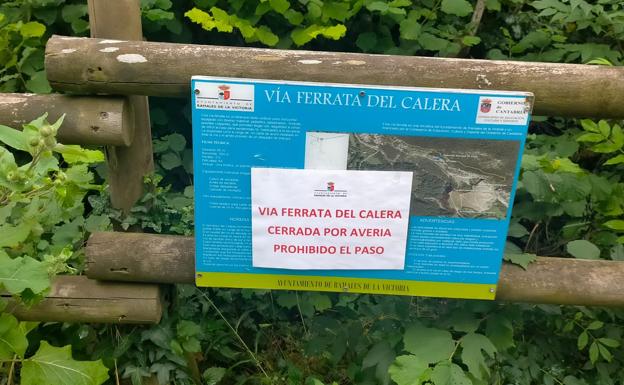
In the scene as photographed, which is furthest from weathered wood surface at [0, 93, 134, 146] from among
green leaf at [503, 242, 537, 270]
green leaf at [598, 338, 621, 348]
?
green leaf at [598, 338, 621, 348]

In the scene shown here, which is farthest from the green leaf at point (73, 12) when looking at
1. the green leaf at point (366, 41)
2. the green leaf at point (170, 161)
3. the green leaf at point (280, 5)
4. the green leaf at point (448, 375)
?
the green leaf at point (448, 375)

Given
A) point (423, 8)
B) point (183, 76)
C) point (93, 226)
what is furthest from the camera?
point (423, 8)

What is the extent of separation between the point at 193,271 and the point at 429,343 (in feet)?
2.96

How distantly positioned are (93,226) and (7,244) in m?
0.57

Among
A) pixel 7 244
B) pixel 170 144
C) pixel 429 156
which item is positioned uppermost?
pixel 429 156

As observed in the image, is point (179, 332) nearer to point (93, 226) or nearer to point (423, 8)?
point (93, 226)

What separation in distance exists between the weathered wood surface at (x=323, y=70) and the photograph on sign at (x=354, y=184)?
0.27 ft

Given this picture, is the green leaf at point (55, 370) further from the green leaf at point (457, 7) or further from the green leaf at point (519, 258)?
the green leaf at point (457, 7)

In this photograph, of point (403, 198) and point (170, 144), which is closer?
point (403, 198)

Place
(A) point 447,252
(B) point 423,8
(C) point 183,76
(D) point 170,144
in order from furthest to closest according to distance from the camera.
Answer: (B) point 423,8
(D) point 170,144
(A) point 447,252
(C) point 183,76

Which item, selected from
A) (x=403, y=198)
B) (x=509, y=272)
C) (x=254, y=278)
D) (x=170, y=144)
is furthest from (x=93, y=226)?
(x=509, y=272)

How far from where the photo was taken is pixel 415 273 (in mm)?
2100

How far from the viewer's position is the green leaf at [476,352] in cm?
209

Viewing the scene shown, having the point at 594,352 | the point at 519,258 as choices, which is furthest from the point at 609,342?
the point at 519,258
